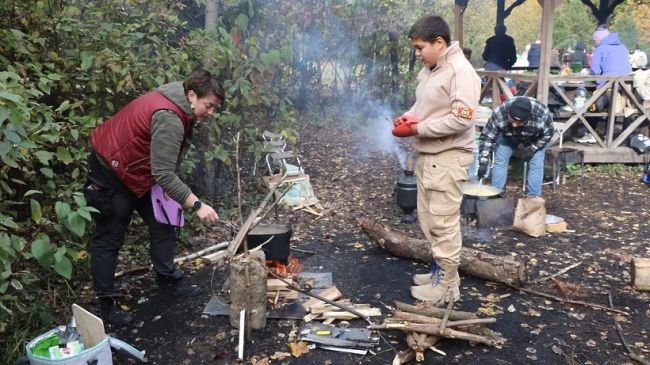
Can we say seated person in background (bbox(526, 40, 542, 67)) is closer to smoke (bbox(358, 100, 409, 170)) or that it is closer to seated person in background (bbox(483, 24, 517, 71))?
seated person in background (bbox(483, 24, 517, 71))

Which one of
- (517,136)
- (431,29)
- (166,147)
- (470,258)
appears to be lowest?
(470,258)

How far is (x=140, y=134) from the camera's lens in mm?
3395

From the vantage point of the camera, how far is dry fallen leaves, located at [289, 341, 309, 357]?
3.37 metres

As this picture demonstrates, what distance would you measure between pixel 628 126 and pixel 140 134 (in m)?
8.30

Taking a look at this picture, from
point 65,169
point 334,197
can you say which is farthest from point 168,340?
point 334,197

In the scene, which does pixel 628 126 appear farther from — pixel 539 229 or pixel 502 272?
pixel 502 272

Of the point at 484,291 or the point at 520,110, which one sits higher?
the point at 520,110

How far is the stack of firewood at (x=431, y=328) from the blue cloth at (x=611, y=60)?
674 centimetres

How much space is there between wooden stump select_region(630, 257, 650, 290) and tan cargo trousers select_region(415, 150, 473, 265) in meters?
1.66

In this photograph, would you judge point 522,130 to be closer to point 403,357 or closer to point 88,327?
point 403,357

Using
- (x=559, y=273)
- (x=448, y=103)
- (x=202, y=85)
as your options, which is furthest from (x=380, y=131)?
(x=202, y=85)

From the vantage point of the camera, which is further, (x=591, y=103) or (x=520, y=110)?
(x=591, y=103)

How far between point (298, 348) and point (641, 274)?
2.98m

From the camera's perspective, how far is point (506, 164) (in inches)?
251
